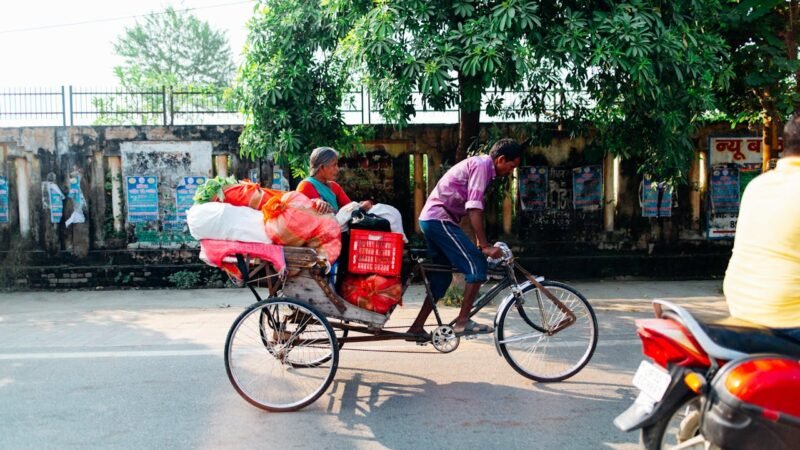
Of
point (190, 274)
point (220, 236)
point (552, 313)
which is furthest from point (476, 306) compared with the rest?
point (190, 274)

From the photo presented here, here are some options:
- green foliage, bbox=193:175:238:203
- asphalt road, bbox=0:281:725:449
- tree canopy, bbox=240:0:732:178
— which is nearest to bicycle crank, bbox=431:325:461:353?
asphalt road, bbox=0:281:725:449

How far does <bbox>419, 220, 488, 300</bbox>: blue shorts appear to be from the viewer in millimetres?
4793

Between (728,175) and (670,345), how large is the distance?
8.38m

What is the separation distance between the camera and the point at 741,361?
2.57 m

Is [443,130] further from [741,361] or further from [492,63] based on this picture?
[741,361]

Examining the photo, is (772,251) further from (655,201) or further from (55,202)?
(55,202)

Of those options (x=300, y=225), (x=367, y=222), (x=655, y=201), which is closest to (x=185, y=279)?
(x=300, y=225)

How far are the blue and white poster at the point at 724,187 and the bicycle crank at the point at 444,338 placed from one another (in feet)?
23.0

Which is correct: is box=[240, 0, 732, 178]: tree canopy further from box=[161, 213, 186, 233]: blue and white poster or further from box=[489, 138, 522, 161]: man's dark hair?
box=[161, 213, 186, 233]: blue and white poster

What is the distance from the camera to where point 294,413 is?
428cm

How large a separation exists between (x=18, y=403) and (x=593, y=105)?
709 centimetres

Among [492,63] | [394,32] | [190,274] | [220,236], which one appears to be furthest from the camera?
[190,274]

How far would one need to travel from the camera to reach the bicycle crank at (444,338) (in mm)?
4695

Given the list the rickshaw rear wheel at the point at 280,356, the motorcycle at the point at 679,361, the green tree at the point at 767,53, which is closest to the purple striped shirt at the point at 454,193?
the rickshaw rear wheel at the point at 280,356
